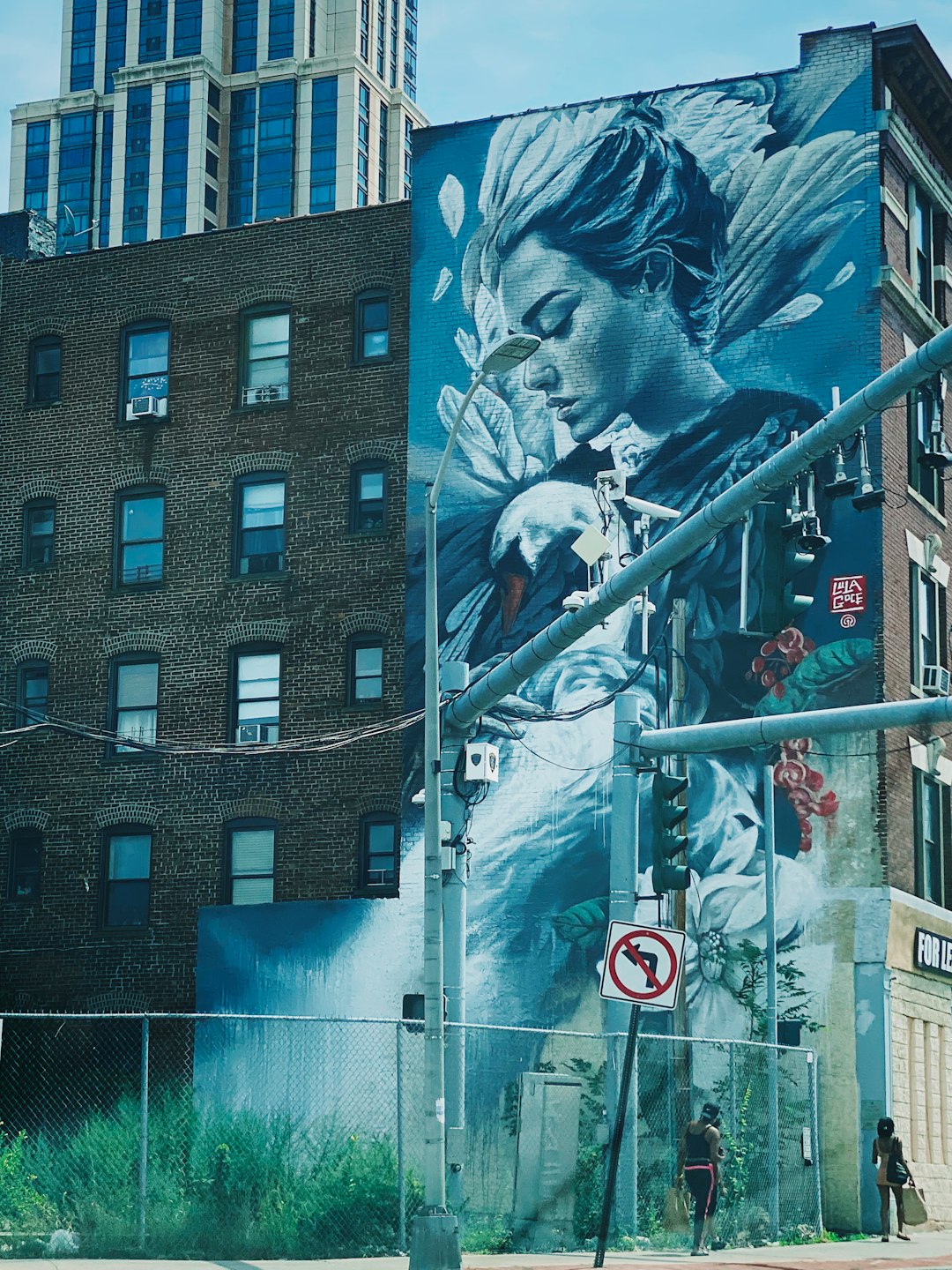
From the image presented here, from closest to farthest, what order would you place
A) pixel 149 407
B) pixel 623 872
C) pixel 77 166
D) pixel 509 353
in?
pixel 509 353, pixel 623 872, pixel 149 407, pixel 77 166

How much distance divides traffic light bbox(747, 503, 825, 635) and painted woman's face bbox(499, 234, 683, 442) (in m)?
21.4

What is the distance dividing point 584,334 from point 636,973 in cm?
2145

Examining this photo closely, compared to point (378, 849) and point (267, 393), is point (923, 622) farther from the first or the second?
point (267, 393)

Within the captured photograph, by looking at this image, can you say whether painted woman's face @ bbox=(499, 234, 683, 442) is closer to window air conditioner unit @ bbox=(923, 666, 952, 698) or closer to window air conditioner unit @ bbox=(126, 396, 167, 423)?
window air conditioner unit @ bbox=(923, 666, 952, 698)

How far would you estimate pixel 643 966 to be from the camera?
19.0m

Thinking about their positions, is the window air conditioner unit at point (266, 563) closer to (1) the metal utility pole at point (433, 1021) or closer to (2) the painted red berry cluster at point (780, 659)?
(2) the painted red berry cluster at point (780, 659)

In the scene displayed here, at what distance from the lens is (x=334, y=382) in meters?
40.3

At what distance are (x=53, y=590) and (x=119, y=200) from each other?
10210cm

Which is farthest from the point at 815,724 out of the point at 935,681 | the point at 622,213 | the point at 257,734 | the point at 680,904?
the point at 257,734

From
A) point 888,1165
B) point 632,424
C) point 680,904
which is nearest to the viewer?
point 888,1165

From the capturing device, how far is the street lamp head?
20.9 metres

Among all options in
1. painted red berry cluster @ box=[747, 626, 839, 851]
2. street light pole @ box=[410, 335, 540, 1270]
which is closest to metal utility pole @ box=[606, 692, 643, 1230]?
street light pole @ box=[410, 335, 540, 1270]

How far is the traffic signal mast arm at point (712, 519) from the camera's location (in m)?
15.6

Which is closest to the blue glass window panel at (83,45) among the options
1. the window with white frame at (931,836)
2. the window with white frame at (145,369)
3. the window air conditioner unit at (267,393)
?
the window with white frame at (145,369)
